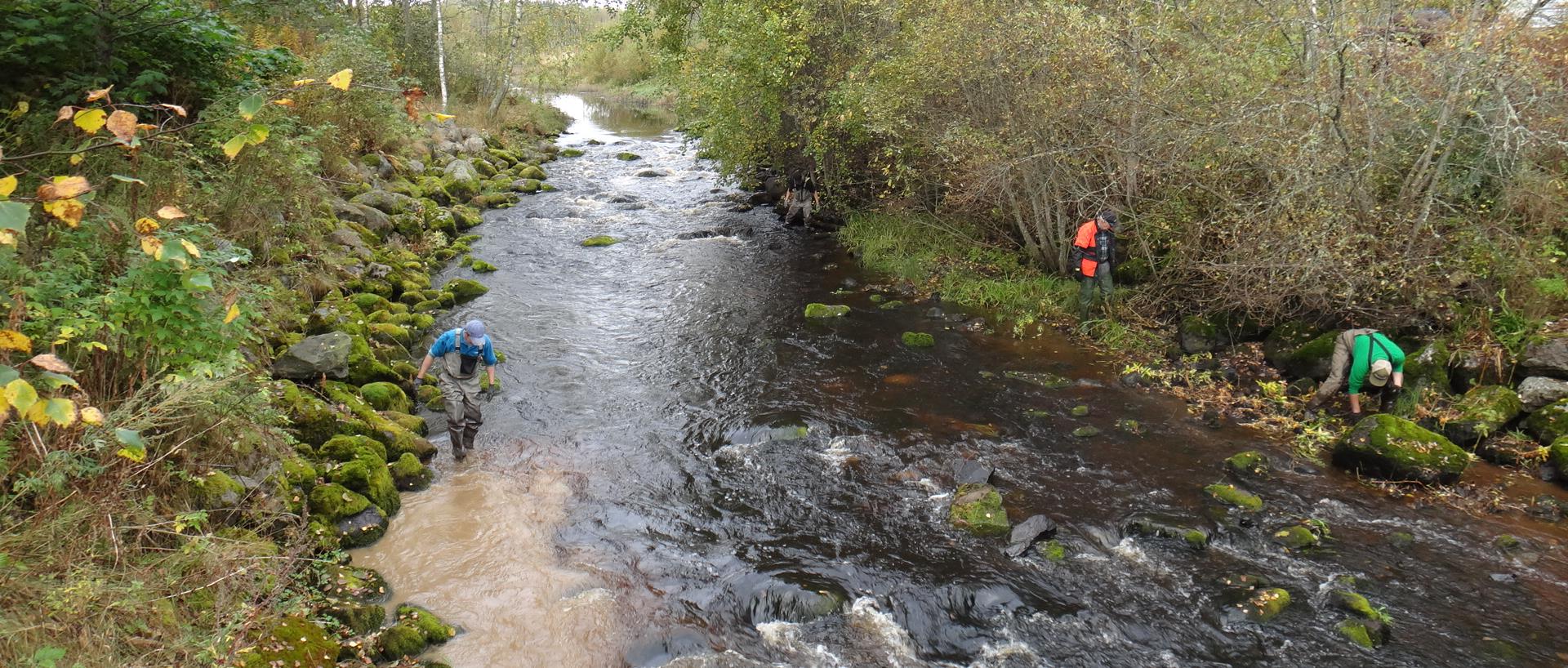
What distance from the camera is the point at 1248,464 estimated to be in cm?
948

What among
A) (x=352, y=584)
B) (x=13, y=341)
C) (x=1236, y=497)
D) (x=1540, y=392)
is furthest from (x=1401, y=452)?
(x=13, y=341)

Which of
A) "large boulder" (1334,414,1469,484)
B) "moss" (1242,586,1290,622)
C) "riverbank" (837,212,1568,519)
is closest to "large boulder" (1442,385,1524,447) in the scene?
"riverbank" (837,212,1568,519)

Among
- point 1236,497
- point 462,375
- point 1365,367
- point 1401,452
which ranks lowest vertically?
point 1236,497

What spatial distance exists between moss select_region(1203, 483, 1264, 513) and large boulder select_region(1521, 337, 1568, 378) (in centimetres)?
392

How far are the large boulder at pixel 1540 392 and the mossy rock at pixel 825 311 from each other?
9129 millimetres

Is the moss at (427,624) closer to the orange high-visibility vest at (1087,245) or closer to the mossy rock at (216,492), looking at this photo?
the mossy rock at (216,492)

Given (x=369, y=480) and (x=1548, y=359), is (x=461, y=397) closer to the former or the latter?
(x=369, y=480)

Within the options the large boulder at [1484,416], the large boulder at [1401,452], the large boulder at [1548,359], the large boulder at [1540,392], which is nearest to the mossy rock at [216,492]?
the large boulder at [1401,452]

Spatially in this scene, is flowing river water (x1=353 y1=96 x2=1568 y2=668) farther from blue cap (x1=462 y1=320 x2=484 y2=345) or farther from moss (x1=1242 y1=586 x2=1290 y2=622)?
blue cap (x1=462 y1=320 x2=484 y2=345)

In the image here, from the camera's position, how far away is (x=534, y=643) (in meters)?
6.93

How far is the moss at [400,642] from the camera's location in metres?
6.41

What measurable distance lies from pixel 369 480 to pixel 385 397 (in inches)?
89.9

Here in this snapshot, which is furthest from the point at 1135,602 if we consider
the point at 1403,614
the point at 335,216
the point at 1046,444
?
the point at 335,216

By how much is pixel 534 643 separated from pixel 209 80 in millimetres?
7837
